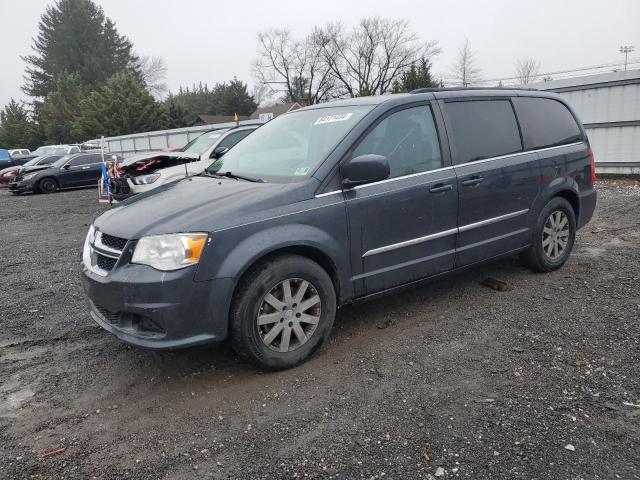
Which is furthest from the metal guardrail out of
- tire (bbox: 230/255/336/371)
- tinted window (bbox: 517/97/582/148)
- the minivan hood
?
tire (bbox: 230/255/336/371)

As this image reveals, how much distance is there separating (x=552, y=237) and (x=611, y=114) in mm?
8198

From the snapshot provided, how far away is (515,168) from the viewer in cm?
462

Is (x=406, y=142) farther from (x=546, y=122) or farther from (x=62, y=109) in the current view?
(x=62, y=109)

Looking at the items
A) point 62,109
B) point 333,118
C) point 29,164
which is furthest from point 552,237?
point 62,109

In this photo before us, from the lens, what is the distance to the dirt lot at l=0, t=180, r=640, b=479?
2543mm

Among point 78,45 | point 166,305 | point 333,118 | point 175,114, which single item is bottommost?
point 166,305

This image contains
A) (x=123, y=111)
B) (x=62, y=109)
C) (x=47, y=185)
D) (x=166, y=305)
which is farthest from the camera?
(x=62, y=109)

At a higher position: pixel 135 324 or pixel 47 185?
pixel 47 185

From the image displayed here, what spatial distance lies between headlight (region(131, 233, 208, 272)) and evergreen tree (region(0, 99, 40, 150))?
2435 inches

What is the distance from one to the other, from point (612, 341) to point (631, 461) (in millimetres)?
1422

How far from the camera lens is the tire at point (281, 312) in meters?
3.20

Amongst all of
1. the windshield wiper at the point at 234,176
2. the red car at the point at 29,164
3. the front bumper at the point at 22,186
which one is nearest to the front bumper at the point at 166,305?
the windshield wiper at the point at 234,176

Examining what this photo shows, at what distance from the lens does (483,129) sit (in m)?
4.52

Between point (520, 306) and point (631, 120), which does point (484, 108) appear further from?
point (631, 120)
